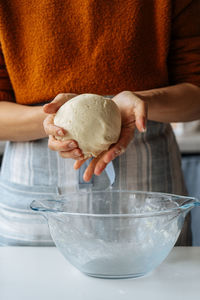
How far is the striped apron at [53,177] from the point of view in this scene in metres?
1.01

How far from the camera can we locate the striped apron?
1015mm

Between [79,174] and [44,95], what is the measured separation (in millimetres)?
219

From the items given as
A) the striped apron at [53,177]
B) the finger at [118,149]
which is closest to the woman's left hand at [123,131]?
the finger at [118,149]

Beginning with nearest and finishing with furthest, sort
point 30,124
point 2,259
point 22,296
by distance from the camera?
point 22,296, point 2,259, point 30,124

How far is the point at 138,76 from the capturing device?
106cm

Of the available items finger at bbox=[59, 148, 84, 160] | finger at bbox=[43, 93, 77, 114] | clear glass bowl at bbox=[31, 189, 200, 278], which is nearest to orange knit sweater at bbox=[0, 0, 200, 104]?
finger at bbox=[43, 93, 77, 114]

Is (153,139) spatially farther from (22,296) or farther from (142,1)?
(22,296)

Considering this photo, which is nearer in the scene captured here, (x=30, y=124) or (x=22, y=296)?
(x=22, y=296)

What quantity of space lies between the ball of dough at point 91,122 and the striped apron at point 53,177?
118 millimetres

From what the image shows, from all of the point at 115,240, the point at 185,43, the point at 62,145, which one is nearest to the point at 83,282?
the point at 115,240

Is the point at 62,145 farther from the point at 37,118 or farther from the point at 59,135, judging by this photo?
the point at 37,118

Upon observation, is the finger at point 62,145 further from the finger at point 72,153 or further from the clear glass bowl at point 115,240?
the clear glass bowl at point 115,240

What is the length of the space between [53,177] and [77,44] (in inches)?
13.6

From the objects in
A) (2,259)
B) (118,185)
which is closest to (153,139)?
(118,185)
